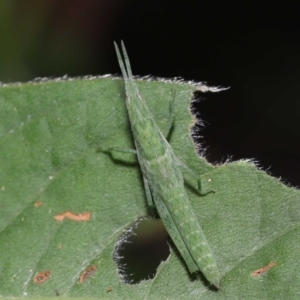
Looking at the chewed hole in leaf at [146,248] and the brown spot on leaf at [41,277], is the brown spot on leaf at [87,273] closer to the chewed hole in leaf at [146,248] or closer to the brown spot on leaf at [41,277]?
the brown spot on leaf at [41,277]

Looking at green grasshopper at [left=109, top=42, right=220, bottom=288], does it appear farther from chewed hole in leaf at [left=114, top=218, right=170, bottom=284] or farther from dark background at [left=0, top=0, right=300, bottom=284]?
dark background at [left=0, top=0, right=300, bottom=284]

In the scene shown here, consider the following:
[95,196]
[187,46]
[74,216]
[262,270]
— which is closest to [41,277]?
[74,216]

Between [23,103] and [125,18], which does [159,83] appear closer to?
[23,103]

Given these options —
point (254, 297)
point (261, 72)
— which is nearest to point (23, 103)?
point (254, 297)

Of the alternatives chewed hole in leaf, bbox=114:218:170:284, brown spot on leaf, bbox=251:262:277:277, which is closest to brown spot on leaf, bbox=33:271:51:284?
chewed hole in leaf, bbox=114:218:170:284

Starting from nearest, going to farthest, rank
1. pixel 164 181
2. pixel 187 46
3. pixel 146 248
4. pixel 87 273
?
pixel 87 273
pixel 164 181
pixel 146 248
pixel 187 46

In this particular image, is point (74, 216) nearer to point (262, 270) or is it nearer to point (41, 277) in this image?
point (41, 277)
